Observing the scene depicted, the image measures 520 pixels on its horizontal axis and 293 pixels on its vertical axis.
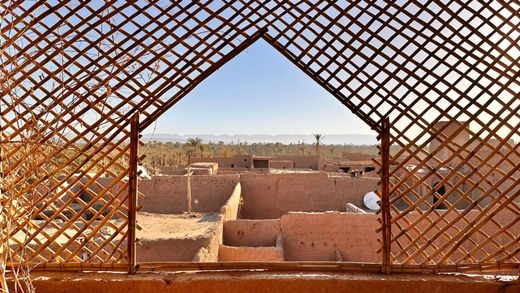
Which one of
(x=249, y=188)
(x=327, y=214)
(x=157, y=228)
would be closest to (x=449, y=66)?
(x=327, y=214)

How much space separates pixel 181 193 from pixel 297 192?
3.15 m

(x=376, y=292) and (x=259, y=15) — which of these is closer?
(x=376, y=292)

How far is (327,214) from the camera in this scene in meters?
7.62

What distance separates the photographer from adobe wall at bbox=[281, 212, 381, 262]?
7.54 meters

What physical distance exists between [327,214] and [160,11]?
579cm

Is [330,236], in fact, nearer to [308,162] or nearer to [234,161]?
[234,161]

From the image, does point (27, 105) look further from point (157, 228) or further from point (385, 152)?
point (157, 228)

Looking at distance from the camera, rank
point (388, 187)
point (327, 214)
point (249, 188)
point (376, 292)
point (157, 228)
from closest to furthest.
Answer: point (376, 292) → point (388, 187) → point (327, 214) → point (157, 228) → point (249, 188)

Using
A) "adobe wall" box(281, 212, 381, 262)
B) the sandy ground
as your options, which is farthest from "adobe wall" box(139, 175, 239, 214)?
"adobe wall" box(281, 212, 381, 262)

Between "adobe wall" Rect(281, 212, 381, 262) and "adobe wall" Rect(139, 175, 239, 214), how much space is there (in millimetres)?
3608

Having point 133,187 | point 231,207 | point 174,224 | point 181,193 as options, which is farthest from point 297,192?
point 133,187

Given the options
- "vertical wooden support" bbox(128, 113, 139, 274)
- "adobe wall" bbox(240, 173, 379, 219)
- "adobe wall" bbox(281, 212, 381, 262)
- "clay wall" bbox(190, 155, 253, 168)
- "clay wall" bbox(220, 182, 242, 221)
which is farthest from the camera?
"clay wall" bbox(190, 155, 253, 168)

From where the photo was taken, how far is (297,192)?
11711mm

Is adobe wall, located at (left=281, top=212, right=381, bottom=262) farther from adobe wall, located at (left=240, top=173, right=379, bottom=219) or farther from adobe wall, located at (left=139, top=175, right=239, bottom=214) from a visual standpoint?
adobe wall, located at (left=240, top=173, right=379, bottom=219)
